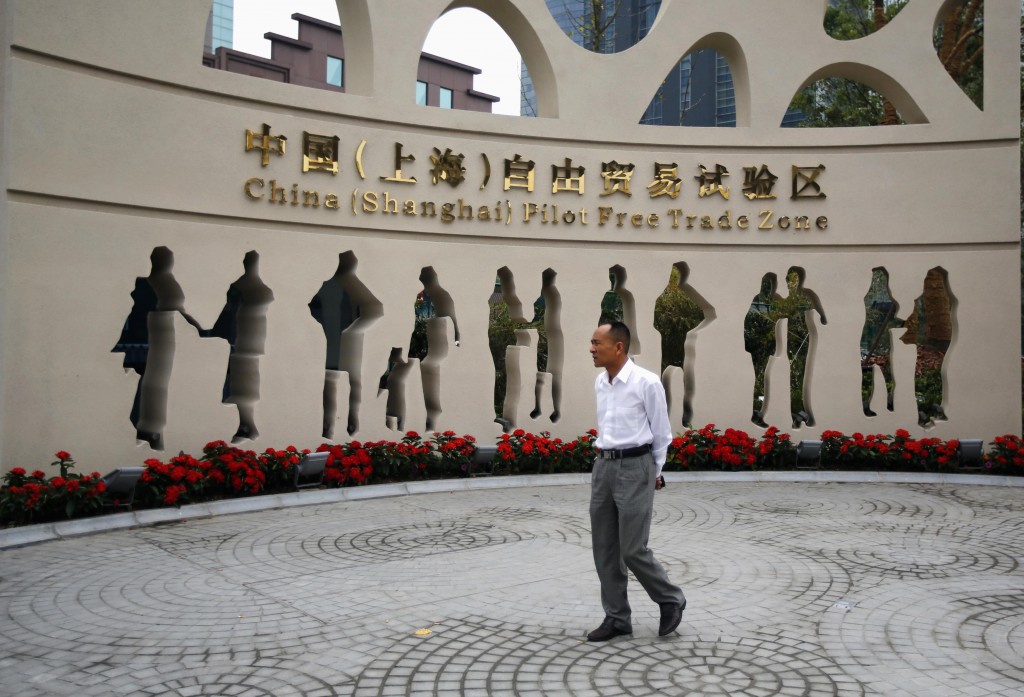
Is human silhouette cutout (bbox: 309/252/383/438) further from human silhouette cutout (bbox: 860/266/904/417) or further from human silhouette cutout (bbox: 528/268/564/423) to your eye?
human silhouette cutout (bbox: 860/266/904/417)

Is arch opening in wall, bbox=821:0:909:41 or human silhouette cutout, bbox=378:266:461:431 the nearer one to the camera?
human silhouette cutout, bbox=378:266:461:431

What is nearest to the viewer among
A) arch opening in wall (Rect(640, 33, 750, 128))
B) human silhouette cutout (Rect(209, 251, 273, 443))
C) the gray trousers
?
the gray trousers

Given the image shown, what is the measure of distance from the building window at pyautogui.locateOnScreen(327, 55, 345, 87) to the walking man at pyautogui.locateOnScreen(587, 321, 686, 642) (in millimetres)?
32143

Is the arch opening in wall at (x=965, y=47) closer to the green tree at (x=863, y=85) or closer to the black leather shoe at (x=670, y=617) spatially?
the green tree at (x=863, y=85)

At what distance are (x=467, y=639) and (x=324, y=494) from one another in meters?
4.94

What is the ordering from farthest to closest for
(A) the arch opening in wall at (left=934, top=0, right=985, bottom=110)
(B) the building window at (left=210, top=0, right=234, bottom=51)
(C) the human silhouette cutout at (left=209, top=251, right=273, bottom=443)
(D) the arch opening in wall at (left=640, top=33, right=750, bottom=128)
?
(B) the building window at (left=210, top=0, right=234, bottom=51)
(D) the arch opening in wall at (left=640, top=33, right=750, bottom=128)
(A) the arch opening in wall at (left=934, top=0, right=985, bottom=110)
(C) the human silhouette cutout at (left=209, top=251, right=273, bottom=443)

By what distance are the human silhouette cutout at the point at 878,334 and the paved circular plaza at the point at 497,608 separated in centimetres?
656

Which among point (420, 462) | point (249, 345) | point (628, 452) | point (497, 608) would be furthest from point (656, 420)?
point (249, 345)

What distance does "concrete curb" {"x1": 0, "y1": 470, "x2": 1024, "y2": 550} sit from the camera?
767cm

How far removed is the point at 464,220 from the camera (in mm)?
11703

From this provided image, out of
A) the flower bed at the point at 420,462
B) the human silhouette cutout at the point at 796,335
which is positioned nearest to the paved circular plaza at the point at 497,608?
the flower bed at the point at 420,462

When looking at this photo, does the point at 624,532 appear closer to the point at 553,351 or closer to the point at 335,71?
the point at 553,351

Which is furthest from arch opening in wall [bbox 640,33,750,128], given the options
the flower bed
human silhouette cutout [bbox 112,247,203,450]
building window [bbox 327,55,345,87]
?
human silhouette cutout [bbox 112,247,203,450]

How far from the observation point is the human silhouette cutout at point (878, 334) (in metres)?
15.2
